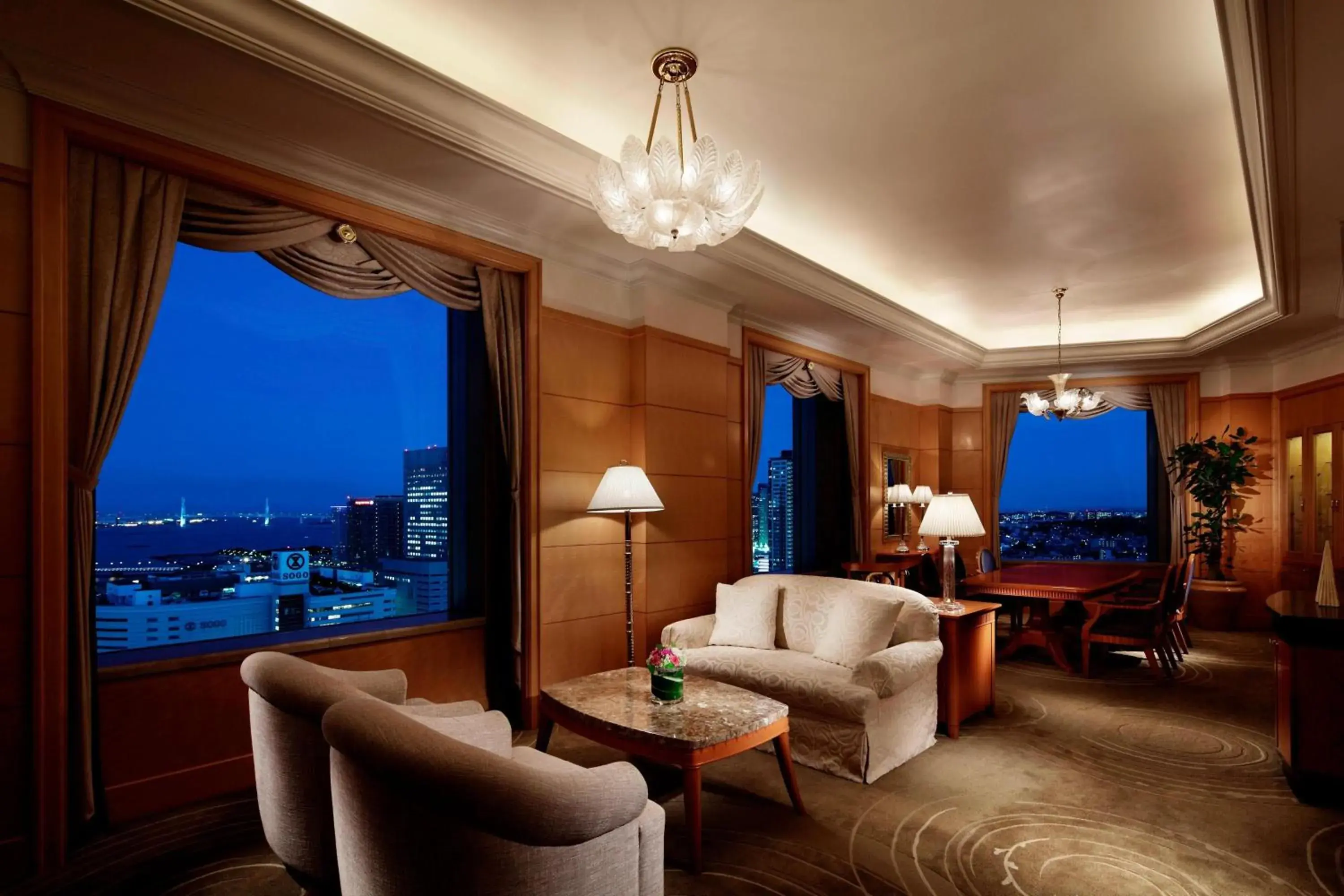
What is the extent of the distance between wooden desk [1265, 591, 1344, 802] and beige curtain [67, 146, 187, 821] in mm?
5037

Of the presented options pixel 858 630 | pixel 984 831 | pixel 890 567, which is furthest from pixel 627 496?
pixel 890 567

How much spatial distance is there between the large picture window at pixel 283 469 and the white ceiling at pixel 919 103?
1.57 metres

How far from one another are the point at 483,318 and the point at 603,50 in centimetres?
159

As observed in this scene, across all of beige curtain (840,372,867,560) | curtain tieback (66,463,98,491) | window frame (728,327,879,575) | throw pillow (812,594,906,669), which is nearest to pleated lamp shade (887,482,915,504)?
window frame (728,327,879,575)

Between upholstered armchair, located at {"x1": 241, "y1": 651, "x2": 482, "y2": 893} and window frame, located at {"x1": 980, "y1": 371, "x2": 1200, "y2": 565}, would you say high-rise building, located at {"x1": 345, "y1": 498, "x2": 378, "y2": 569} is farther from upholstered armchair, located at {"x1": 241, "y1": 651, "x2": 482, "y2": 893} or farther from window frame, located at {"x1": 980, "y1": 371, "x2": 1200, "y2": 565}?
window frame, located at {"x1": 980, "y1": 371, "x2": 1200, "y2": 565}

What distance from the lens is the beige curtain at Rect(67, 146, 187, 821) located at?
9.04 ft

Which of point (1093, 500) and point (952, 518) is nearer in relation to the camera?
point (952, 518)

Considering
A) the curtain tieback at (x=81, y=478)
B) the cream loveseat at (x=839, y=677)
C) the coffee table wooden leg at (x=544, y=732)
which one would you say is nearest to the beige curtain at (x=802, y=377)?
the cream loveseat at (x=839, y=677)

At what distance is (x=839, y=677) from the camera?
11.9ft

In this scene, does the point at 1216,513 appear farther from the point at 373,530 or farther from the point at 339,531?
the point at 339,531

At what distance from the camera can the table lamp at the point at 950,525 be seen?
4.36m

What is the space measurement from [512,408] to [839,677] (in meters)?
2.30

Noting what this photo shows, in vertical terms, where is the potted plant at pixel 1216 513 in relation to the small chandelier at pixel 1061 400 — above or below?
below

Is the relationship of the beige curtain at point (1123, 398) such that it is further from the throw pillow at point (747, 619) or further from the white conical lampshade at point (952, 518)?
the throw pillow at point (747, 619)
